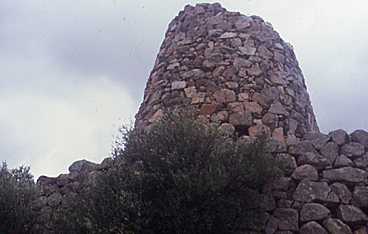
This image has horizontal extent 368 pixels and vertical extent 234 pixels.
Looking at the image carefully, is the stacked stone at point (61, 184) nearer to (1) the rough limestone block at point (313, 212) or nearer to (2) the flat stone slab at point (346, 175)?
(1) the rough limestone block at point (313, 212)

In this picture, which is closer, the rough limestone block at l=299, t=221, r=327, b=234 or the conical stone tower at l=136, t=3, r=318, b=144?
the rough limestone block at l=299, t=221, r=327, b=234

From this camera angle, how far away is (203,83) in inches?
224

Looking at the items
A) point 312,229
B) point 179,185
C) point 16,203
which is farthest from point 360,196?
point 16,203

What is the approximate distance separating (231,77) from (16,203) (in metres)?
3.96

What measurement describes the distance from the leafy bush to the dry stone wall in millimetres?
401

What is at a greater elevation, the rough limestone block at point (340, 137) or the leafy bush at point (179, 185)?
the rough limestone block at point (340, 137)

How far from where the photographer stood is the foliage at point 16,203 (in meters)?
4.42

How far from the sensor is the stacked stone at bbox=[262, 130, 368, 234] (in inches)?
149

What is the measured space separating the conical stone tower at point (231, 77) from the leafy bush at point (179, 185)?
0.98 m

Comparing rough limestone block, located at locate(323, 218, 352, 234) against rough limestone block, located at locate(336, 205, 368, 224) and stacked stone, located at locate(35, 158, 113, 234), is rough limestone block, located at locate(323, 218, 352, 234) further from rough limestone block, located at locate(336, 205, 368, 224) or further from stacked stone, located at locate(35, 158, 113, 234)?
stacked stone, located at locate(35, 158, 113, 234)

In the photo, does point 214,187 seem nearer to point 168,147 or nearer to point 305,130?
point 168,147

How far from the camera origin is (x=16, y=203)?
456 centimetres

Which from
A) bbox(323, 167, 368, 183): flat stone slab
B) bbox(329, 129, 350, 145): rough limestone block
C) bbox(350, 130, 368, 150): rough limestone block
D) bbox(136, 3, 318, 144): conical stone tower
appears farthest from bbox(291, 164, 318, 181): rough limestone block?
bbox(136, 3, 318, 144): conical stone tower

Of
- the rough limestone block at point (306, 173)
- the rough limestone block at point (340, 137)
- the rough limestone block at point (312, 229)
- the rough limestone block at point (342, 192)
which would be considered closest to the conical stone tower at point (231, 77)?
the rough limestone block at point (340, 137)
